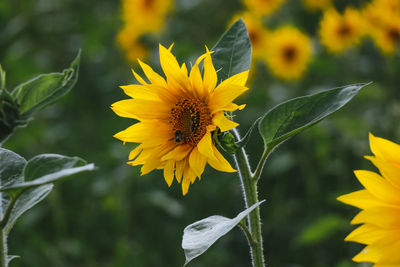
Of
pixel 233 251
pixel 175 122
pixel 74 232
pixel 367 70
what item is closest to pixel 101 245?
pixel 74 232

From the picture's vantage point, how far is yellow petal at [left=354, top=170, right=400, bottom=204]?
584 millimetres

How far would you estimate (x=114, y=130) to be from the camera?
223 centimetres

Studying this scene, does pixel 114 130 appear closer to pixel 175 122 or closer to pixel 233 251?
pixel 233 251

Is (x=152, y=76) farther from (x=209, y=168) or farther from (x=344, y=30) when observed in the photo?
(x=344, y=30)

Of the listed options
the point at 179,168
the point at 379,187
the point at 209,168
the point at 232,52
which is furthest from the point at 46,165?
the point at 209,168

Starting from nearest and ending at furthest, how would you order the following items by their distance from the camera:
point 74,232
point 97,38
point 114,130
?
1. point 74,232
2. point 114,130
3. point 97,38

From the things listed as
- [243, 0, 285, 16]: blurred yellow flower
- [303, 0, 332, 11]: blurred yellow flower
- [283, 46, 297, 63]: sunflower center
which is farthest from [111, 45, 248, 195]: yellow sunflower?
[243, 0, 285, 16]: blurred yellow flower

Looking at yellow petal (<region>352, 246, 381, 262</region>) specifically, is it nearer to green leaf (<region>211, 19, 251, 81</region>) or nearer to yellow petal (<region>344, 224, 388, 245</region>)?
yellow petal (<region>344, 224, 388, 245</region>)

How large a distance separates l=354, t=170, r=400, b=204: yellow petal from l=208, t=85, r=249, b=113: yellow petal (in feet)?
0.53

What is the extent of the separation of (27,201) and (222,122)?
28 centimetres

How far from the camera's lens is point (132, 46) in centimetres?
275

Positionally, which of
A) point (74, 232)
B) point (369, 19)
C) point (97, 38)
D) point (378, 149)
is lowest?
point (378, 149)

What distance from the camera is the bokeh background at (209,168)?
171 centimetres

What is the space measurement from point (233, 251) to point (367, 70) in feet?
3.61
